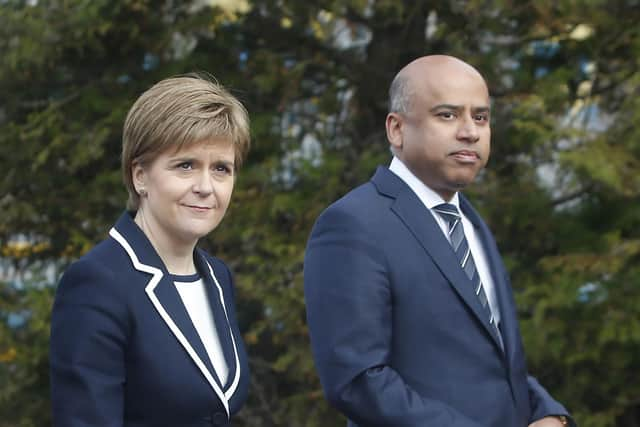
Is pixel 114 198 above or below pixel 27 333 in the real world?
above

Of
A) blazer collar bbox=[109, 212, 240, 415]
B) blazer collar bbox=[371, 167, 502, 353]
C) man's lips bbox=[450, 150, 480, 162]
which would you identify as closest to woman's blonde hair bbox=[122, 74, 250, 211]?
blazer collar bbox=[109, 212, 240, 415]

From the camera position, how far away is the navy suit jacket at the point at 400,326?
294cm

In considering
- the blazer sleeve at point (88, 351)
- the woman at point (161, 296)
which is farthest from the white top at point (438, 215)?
the blazer sleeve at point (88, 351)

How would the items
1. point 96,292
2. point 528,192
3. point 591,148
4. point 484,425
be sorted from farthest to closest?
point 528,192 < point 591,148 < point 484,425 < point 96,292

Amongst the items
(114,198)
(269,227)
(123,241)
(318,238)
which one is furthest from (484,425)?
(114,198)

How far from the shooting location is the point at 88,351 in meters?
2.57

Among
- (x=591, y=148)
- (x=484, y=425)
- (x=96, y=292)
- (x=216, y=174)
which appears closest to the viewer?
(x=96, y=292)

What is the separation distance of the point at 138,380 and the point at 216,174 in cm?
58

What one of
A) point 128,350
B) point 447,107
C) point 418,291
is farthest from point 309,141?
point 128,350

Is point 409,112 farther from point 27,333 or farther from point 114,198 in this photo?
point 27,333

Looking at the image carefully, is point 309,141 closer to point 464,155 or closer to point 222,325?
point 464,155

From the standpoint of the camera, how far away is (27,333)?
7.24 m

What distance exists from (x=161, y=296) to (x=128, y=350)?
0.17 metres

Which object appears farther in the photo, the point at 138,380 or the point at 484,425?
the point at 484,425
